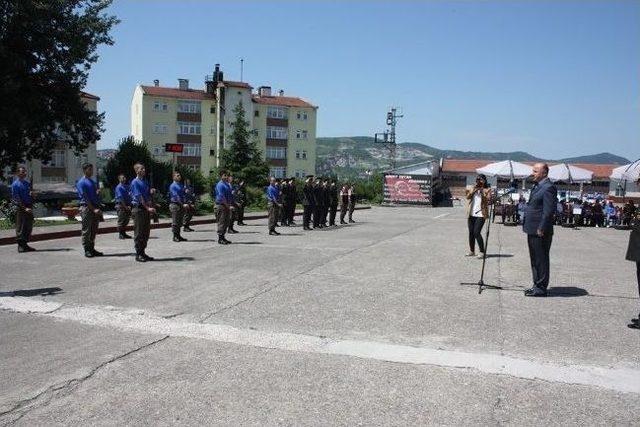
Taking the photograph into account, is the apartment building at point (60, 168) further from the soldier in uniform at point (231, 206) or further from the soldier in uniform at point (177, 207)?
the soldier in uniform at point (177, 207)


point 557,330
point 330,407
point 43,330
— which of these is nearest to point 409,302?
point 557,330

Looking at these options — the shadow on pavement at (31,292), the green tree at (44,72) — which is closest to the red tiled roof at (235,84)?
the green tree at (44,72)

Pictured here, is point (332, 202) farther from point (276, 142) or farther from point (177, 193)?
point (276, 142)

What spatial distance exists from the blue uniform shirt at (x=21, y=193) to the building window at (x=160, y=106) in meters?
70.1

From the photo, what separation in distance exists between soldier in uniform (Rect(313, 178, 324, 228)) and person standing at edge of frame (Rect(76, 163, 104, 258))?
417 inches

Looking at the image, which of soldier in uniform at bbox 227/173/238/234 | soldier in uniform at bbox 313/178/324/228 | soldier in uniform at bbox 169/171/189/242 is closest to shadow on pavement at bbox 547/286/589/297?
soldier in uniform at bbox 227/173/238/234

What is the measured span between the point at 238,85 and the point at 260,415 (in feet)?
266

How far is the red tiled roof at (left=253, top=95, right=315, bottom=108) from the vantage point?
86.9 meters

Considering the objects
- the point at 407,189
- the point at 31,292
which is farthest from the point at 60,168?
the point at 31,292

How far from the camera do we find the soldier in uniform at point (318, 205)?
21859 mm

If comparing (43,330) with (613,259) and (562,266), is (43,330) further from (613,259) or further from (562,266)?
(613,259)

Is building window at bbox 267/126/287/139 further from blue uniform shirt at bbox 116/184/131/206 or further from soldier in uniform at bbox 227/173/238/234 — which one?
blue uniform shirt at bbox 116/184/131/206

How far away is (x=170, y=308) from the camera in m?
7.05

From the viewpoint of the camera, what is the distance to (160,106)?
79.8 meters
